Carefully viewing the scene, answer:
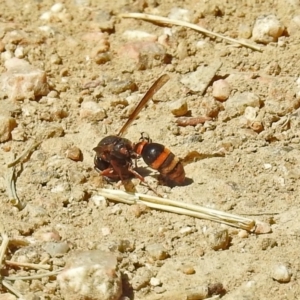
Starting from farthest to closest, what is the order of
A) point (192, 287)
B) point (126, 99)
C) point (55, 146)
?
Answer: 1. point (126, 99)
2. point (55, 146)
3. point (192, 287)

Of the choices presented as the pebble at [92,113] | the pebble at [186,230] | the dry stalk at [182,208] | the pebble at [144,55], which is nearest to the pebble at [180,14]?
the pebble at [144,55]

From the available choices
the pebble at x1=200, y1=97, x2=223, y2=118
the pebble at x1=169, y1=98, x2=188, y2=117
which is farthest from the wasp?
the pebble at x1=200, y1=97, x2=223, y2=118

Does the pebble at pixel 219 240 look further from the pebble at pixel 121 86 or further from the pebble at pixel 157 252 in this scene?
the pebble at pixel 121 86

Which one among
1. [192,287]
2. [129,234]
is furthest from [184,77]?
[192,287]

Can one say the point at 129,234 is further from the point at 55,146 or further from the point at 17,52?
the point at 17,52

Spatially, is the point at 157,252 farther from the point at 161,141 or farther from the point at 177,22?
the point at 177,22
